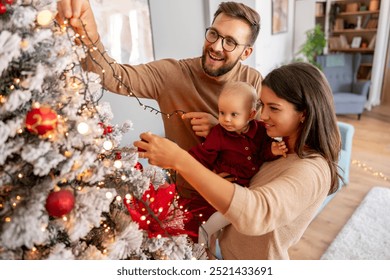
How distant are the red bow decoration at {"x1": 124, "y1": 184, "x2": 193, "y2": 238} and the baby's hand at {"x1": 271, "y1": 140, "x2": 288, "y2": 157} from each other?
39 centimetres

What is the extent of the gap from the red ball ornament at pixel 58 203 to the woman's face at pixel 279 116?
2.17 feet

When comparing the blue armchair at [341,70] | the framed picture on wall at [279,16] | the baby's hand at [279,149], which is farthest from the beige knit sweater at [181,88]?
the blue armchair at [341,70]

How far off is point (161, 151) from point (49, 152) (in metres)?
0.30

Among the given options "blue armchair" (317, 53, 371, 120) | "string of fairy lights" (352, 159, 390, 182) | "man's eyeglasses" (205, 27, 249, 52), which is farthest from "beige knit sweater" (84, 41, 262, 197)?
"blue armchair" (317, 53, 371, 120)

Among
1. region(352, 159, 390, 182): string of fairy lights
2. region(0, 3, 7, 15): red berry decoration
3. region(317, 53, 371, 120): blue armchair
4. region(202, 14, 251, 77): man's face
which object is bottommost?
region(352, 159, 390, 182): string of fairy lights

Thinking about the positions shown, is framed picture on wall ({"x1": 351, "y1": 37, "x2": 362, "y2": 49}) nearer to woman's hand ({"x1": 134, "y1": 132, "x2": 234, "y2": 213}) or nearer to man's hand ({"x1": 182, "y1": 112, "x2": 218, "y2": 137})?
man's hand ({"x1": 182, "y1": 112, "x2": 218, "y2": 137})

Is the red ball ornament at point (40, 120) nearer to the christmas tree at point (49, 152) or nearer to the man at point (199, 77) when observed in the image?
the christmas tree at point (49, 152)

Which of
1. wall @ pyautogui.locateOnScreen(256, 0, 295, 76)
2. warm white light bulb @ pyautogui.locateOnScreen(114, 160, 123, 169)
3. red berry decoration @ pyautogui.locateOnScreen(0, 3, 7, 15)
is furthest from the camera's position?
wall @ pyautogui.locateOnScreen(256, 0, 295, 76)

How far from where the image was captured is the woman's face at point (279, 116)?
39.3 inches

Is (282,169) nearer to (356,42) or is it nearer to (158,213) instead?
(158,213)

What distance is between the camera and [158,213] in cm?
91

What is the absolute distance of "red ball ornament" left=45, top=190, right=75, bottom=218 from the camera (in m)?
0.63

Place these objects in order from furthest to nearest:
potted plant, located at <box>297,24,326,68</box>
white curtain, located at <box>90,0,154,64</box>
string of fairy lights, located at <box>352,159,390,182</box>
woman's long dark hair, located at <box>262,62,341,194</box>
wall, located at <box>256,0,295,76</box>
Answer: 1. potted plant, located at <box>297,24,326,68</box>
2. wall, located at <box>256,0,295,76</box>
3. string of fairy lights, located at <box>352,159,390,182</box>
4. white curtain, located at <box>90,0,154,64</box>
5. woman's long dark hair, located at <box>262,62,341,194</box>

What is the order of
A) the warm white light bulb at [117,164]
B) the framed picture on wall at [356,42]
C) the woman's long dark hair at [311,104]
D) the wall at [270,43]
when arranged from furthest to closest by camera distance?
the framed picture on wall at [356,42] → the wall at [270,43] → the woman's long dark hair at [311,104] → the warm white light bulb at [117,164]
